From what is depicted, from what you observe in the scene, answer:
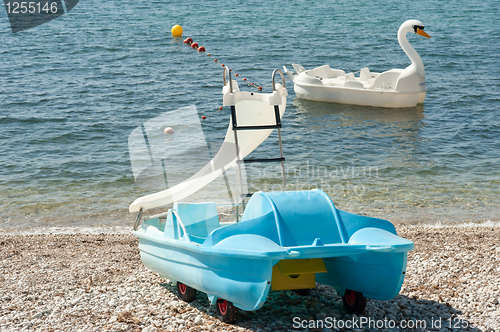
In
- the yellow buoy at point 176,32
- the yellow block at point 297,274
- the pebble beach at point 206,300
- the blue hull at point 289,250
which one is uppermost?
the yellow buoy at point 176,32

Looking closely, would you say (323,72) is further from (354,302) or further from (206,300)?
(354,302)

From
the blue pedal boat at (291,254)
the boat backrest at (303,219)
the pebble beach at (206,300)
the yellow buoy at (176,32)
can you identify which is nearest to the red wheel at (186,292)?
the pebble beach at (206,300)

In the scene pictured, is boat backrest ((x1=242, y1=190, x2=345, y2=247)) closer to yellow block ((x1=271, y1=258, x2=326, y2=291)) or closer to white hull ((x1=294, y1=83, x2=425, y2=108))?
yellow block ((x1=271, y1=258, x2=326, y2=291))

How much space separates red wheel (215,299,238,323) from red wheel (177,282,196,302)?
1.87ft

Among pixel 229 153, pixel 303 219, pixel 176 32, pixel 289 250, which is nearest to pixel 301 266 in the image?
A: pixel 303 219

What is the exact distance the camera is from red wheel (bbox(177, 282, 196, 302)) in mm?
4676

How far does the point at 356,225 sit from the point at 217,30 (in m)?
26.8

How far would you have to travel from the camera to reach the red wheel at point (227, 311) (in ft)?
13.4

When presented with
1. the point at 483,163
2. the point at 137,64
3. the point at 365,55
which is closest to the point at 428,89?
the point at 365,55

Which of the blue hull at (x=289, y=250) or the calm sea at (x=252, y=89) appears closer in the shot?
the blue hull at (x=289, y=250)

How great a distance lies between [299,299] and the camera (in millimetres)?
4715

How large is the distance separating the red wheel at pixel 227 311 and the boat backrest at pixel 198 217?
0.96m

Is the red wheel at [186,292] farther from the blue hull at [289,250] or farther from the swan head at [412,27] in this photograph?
the swan head at [412,27]

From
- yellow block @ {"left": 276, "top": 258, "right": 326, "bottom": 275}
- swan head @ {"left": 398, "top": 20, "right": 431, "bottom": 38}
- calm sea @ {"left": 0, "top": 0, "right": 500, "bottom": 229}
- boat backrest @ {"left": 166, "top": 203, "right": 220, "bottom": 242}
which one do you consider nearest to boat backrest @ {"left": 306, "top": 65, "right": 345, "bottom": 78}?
calm sea @ {"left": 0, "top": 0, "right": 500, "bottom": 229}
